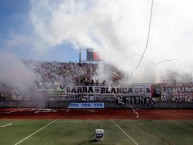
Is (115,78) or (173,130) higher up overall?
(115,78)

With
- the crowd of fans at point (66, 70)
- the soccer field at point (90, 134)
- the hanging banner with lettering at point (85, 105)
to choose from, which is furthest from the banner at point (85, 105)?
the crowd of fans at point (66, 70)

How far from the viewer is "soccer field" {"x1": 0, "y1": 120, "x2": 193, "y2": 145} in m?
20.5

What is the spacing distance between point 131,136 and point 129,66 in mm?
40751

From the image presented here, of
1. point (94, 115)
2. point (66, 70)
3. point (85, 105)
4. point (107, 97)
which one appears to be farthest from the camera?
point (66, 70)

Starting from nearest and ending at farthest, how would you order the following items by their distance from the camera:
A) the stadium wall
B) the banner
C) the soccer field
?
1. the soccer field
2. the banner
3. the stadium wall

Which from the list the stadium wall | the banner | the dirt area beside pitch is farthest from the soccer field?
the stadium wall

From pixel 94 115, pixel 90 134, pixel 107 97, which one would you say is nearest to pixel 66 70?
pixel 107 97

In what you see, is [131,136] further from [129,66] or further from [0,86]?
[129,66]

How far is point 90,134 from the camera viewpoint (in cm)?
2367

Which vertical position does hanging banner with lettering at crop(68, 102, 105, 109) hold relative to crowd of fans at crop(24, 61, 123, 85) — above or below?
below

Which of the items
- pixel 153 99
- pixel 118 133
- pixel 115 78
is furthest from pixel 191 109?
pixel 118 133

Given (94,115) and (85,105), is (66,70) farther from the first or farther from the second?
(94,115)

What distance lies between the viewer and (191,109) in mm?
47906

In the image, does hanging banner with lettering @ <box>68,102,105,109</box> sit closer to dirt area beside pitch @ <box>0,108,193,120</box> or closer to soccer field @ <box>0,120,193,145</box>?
dirt area beside pitch @ <box>0,108,193,120</box>
